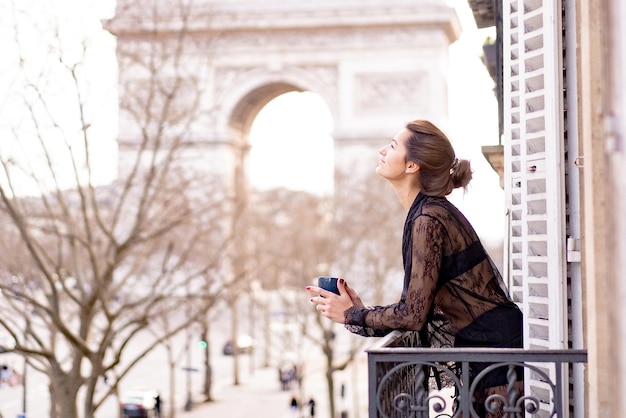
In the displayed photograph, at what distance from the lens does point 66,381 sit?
44.3ft

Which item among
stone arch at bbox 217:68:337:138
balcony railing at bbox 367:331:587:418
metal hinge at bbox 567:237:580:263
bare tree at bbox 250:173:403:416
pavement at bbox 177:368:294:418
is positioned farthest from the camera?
stone arch at bbox 217:68:337:138

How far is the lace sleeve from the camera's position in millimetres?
3975

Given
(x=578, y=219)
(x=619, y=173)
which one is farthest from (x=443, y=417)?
(x=619, y=173)

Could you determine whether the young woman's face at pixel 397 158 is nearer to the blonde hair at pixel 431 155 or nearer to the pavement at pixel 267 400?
the blonde hair at pixel 431 155

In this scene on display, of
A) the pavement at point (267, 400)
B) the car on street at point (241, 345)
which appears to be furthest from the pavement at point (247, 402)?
the car on street at point (241, 345)

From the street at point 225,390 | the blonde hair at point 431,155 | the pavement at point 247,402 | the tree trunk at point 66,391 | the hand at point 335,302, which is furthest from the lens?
the street at point 225,390

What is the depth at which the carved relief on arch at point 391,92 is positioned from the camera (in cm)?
4628

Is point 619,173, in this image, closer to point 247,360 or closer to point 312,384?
point 312,384

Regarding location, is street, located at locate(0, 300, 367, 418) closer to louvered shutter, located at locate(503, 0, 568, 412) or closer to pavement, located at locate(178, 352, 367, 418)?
pavement, located at locate(178, 352, 367, 418)

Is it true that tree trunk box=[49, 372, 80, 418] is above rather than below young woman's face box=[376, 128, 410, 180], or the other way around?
below

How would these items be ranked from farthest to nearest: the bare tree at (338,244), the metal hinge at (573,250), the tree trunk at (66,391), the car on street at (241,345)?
1. the car on street at (241,345)
2. the bare tree at (338,244)
3. the tree trunk at (66,391)
4. the metal hinge at (573,250)

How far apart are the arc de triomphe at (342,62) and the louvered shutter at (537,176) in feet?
129

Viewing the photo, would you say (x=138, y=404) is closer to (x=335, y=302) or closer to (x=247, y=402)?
(x=247, y=402)

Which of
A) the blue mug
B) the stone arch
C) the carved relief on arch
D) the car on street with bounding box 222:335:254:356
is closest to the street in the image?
the car on street with bounding box 222:335:254:356
